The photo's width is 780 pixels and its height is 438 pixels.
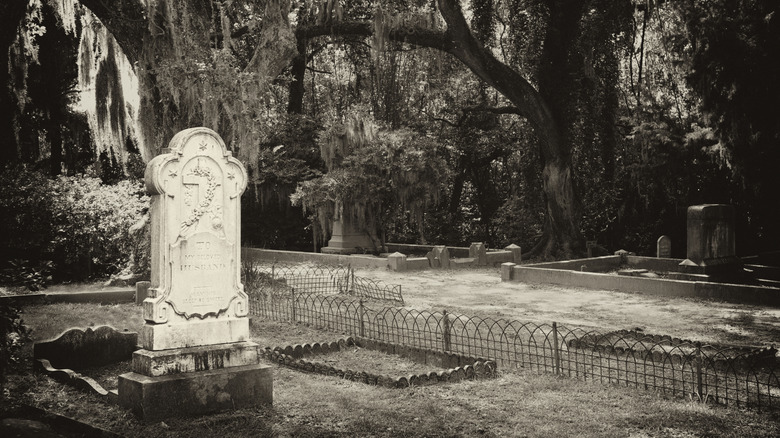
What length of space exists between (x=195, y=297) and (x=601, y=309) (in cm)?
873

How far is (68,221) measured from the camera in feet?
55.4

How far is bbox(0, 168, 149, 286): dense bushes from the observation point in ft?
54.2

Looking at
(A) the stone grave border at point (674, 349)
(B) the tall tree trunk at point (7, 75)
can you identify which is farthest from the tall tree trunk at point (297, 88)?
(A) the stone grave border at point (674, 349)

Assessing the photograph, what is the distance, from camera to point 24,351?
31.5 feet

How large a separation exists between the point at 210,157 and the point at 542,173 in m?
19.6

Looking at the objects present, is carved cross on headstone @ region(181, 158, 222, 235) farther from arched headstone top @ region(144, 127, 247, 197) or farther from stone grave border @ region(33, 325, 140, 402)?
stone grave border @ region(33, 325, 140, 402)

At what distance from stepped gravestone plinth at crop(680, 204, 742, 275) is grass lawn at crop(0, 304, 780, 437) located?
10871 millimetres

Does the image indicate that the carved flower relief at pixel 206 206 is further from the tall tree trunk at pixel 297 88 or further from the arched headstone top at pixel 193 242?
the tall tree trunk at pixel 297 88

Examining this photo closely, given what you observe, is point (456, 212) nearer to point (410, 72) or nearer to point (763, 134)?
point (410, 72)

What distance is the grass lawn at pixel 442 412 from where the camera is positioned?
637 centimetres

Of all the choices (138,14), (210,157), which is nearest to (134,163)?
(138,14)

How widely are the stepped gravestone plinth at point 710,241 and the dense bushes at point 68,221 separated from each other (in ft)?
41.7

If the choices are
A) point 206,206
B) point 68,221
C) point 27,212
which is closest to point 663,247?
point 68,221

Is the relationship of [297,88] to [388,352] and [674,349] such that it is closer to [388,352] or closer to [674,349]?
[388,352]
